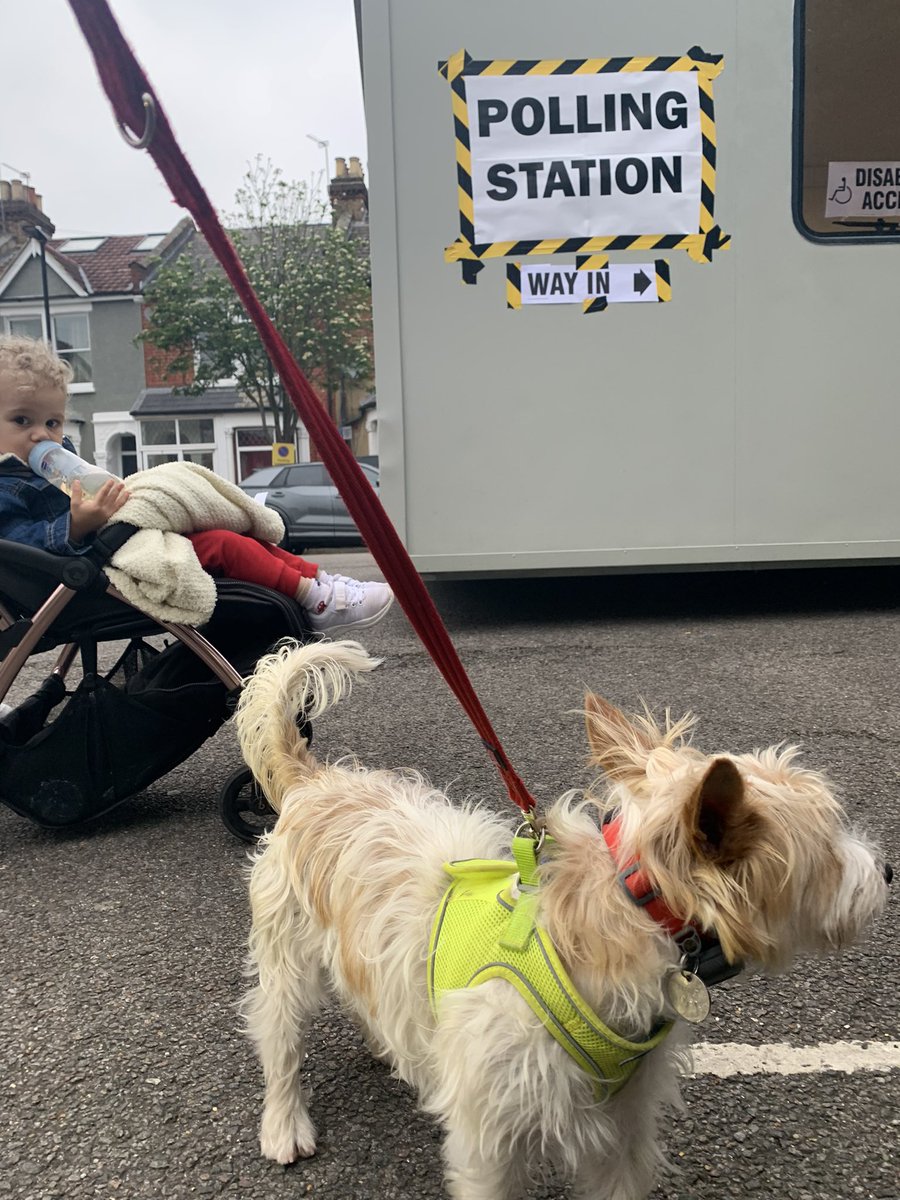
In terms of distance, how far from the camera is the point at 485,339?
637 cm

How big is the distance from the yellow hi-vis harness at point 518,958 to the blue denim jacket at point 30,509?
2146mm

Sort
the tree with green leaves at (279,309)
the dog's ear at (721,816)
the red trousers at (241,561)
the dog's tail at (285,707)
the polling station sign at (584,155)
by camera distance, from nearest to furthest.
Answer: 1. the dog's ear at (721,816)
2. the dog's tail at (285,707)
3. the red trousers at (241,561)
4. the polling station sign at (584,155)
5. the tree with green leaves at (279,309)

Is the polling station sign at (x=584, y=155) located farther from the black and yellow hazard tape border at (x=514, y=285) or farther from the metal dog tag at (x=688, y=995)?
the metal dog tag at (x=688, y=995)

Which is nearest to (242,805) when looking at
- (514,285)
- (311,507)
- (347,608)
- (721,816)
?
(347,608)

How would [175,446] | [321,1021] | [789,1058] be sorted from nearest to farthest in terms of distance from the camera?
[789,1058], [321,1021], [175,446]

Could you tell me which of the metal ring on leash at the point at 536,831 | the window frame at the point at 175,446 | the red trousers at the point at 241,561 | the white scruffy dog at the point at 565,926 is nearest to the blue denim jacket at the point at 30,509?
the red trousers at the point at 241,561

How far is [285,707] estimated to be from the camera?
225cm

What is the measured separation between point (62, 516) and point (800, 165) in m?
5.44

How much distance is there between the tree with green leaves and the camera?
27203 mm

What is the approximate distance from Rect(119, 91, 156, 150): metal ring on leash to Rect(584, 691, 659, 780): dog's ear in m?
1.12

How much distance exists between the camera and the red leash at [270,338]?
1.26 m

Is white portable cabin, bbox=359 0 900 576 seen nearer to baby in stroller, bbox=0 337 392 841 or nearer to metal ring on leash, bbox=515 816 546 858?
baby in stroller, bbox=0 337 392 841

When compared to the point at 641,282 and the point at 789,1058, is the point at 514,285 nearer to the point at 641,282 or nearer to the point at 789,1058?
the point at 641,282

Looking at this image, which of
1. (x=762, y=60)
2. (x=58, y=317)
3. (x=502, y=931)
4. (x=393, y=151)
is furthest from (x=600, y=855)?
(x=58, y=317)
